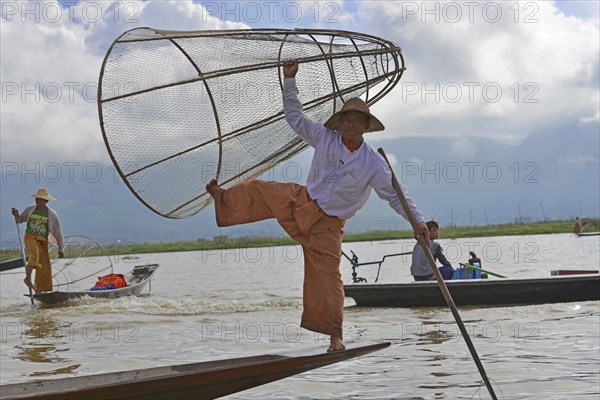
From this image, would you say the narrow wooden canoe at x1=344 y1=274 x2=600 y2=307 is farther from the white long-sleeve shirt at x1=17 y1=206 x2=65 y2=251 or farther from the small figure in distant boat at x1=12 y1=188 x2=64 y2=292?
the small figure in distant boat at x1=12 y1=188 x2=64 y2=292

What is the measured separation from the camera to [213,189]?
178 inches

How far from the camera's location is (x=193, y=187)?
188 inches

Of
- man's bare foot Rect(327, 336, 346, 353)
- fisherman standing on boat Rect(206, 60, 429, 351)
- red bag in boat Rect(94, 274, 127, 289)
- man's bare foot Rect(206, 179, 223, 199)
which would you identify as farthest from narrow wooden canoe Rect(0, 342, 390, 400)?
red bag in boat Rect(94, 274, 127, 289)

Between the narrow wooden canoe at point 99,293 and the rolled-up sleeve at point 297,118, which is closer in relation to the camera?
the rolled-up sleeve at point 297,118

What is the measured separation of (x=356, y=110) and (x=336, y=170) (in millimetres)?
357

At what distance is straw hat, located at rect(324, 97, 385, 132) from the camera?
4.38m

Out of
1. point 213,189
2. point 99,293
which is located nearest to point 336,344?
point 213,189

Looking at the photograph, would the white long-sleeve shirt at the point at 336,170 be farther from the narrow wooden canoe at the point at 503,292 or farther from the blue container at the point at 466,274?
the blue container at the point at 466,274

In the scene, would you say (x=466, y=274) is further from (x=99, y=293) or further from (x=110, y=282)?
(x=110, y=282)

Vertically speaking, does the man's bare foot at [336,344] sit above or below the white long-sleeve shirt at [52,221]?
below

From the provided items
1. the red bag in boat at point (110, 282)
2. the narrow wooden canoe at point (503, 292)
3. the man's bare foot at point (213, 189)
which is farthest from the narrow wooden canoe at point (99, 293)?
the man's bare foot at point (213, 189)

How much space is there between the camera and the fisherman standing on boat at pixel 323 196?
14.5 ft

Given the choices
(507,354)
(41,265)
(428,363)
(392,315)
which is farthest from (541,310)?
(41,265)

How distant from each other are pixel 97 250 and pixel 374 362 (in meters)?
7.78
